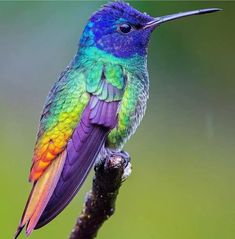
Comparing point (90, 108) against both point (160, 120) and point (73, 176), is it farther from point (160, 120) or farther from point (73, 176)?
point (160, 120)

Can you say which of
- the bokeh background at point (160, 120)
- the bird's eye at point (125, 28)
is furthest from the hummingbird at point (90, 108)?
the bokeh background at point (160, 120)

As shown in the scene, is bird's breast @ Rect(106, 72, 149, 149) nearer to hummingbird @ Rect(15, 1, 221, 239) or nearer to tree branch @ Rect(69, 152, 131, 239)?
hummingbird @ Rect(15, 1, 221, 239)

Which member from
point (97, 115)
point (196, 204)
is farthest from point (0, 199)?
point (97, 115)

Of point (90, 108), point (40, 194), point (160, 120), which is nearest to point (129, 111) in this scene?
point (90, 108)

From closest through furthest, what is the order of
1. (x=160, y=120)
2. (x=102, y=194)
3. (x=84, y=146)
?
(x=102, y=194) < (x=84, y=146) < (x=160, y=120)

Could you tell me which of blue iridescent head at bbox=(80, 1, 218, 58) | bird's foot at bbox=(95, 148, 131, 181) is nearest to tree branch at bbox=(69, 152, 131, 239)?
bird's foot at bbox=(95, 148, 131, 181)
